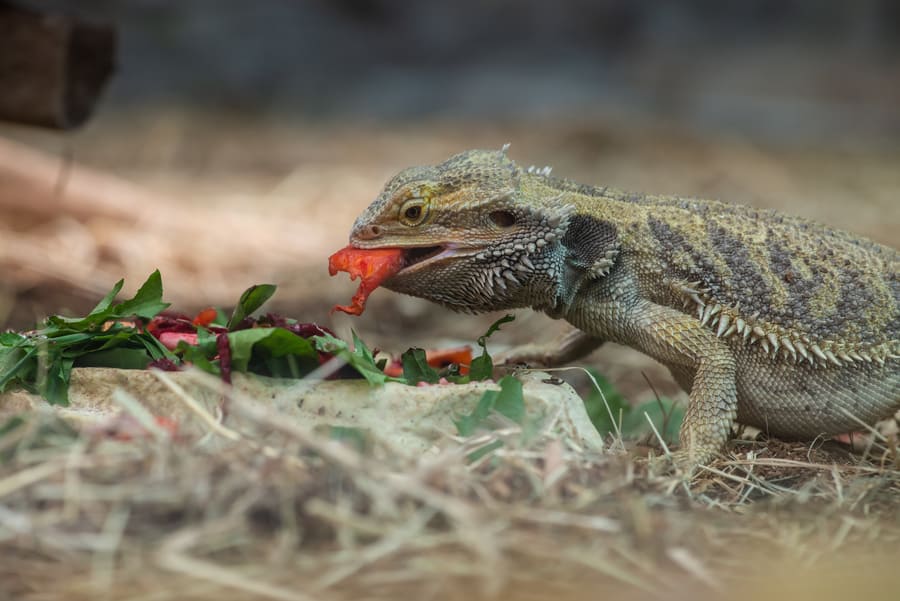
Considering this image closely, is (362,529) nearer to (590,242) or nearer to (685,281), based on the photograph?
(590,242)

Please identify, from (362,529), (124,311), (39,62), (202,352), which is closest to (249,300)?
(202,352)

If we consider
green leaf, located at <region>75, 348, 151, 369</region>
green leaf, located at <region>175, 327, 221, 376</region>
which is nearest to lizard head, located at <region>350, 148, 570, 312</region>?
green leaf, located at <region>175, 327, 221, 376</region>

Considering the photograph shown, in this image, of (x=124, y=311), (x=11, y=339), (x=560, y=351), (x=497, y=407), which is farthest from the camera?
(x=560, y=351)

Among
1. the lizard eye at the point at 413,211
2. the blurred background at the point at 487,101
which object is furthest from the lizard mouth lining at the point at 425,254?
the blurred background at the point at 487,101

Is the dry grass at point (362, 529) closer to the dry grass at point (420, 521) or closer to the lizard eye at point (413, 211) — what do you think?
the dry grass at point (420, 521)

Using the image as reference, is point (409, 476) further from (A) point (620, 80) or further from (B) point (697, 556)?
(A) point (620, 80)

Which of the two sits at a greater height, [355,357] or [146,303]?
[146,303]

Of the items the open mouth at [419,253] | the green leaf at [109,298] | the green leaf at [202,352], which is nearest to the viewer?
the green leaf at [202,352]
